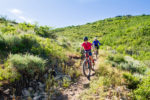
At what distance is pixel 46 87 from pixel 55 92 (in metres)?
0.47

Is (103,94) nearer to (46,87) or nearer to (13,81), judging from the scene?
(46,87)

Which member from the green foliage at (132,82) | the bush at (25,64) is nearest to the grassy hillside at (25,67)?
the bush at (25,64)

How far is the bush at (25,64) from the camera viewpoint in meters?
4.49

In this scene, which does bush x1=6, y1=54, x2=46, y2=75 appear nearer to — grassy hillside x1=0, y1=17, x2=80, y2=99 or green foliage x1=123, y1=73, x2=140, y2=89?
grassy hillside x1=0, y1=17, x2=80, y2=99

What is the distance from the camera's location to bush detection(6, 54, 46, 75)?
14.7 ft

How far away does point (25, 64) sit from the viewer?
457 cm

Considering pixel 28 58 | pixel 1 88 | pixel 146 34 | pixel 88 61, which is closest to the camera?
pixel 1 88

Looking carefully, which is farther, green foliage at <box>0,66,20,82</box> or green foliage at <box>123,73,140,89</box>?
green foliage at <box>123,73,140,89</box>

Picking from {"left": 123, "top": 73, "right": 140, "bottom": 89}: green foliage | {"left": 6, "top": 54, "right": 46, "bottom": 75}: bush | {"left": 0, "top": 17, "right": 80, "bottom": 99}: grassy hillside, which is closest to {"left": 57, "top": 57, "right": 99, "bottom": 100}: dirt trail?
{"left": 0, "top": 17, "right": 80, "bottom": 99}: grassy hillside

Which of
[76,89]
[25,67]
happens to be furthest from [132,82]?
[25,67]

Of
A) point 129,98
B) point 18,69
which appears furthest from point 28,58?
point 129,98

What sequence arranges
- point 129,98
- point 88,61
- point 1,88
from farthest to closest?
point 88,61
point 129,98
point 1,88

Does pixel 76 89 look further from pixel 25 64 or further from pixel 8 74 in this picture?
pixel 8 74

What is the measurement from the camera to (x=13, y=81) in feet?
13.6
